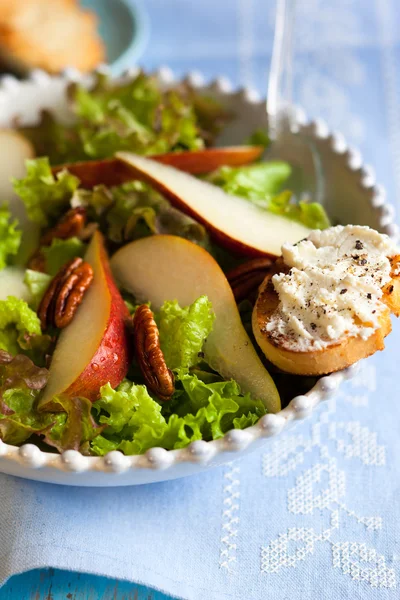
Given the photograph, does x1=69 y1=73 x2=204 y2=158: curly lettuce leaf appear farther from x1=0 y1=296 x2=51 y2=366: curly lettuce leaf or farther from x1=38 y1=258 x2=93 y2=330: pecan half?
x1=0 y1=296 x2=51 y2=366: curly lettuce leaf

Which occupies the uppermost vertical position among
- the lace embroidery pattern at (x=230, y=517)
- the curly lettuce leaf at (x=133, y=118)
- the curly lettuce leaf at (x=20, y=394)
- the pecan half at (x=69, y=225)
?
the curly lettuce leaf at (x=133, y=118)

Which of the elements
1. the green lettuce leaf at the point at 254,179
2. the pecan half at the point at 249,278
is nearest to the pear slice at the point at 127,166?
the green lettuce leaf at the point at 254,179

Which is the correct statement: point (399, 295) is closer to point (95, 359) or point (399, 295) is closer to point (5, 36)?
point (95, 359)

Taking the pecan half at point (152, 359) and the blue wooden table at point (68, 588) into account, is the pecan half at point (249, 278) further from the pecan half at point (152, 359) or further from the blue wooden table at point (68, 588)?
the blue wooden table at point (68, 588)

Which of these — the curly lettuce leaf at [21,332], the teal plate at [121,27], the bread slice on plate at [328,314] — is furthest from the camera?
the teal plate at [121,27]

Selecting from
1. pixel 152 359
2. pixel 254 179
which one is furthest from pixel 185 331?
pixel 254 179

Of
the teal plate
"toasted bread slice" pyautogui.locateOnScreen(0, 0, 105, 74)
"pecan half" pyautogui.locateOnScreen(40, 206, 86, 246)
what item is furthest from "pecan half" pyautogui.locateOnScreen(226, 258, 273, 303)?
"toasted bread slice" pyautogui.locateOnScreen(0, 0, 105, 74)
